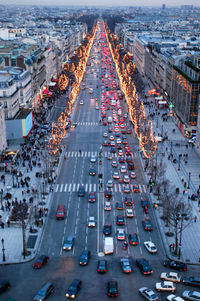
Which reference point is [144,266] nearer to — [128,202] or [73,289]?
[73,289]

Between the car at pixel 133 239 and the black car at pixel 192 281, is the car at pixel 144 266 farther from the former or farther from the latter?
the car at pixel 133 239

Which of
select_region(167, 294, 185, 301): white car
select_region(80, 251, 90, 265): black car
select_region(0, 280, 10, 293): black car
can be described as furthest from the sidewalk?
select_region(0, 280, 10, 293): black car

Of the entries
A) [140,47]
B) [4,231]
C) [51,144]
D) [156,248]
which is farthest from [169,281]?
[140,47]

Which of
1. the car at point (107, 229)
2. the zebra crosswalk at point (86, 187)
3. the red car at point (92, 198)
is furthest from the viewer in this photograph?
the zebra crosswalk at point (86, 187)

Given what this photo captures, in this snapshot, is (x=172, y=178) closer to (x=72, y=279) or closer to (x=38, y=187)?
(x=38, y=187)

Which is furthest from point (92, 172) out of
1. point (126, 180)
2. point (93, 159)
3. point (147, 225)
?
point (147, 225)

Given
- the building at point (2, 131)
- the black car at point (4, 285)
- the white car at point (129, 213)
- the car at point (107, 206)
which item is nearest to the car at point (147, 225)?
the white car at point (129, 213)
